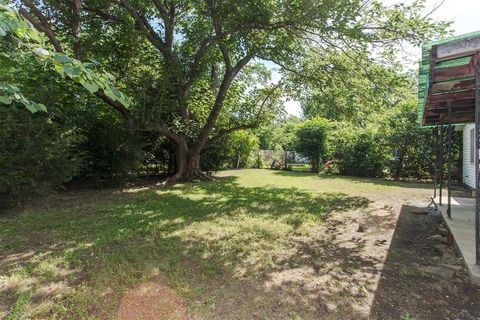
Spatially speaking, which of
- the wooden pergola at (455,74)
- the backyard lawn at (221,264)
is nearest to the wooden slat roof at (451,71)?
the wooden pergola at (455,74)

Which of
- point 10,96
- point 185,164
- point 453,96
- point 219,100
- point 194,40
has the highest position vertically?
point 194,40

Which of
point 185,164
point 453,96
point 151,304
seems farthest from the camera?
point 185,164

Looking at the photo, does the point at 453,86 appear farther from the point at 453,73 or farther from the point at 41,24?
the point at 41,24

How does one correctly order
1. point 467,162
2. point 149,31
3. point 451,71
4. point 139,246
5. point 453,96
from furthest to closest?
point 467,162 < point 149,31 < point 453,96 < point 139,246 < point 451,71

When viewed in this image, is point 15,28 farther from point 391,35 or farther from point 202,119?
point 202,119

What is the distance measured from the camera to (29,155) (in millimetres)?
5691

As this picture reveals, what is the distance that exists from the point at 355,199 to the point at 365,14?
4564 millimetres

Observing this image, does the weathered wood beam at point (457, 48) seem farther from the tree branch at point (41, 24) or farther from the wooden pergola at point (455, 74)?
the tree branch at point (41, 24)

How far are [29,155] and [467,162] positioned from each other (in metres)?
12.9

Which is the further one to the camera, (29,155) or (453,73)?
(29,155)

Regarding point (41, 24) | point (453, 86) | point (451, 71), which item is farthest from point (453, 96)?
point (41, 24)

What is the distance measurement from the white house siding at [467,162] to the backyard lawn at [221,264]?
4816 millimetres

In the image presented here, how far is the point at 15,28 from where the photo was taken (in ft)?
4.72

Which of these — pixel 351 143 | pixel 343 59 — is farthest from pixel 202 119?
pixel 351 143
